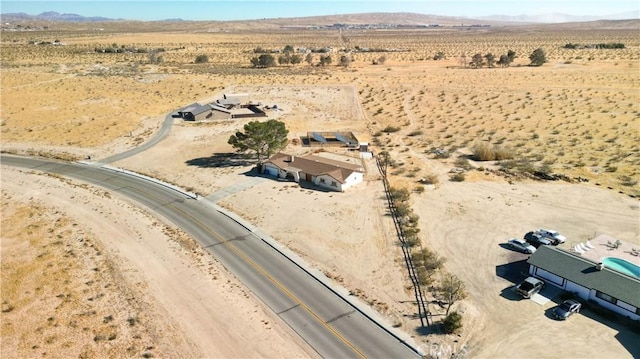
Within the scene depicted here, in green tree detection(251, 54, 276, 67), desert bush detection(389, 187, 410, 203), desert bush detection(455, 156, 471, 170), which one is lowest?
desert bush detection(389, 187, 410, 203)

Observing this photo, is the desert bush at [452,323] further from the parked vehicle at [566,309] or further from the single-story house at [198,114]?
the single-story house at [198,114]

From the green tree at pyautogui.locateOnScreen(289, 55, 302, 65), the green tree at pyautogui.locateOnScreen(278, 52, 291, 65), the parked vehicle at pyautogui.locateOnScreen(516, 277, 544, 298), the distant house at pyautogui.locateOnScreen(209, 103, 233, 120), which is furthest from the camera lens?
the green tree at pyautogui.locateOnScreen(289, 55, 302, 65)

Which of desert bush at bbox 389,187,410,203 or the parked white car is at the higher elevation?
desert bush at bbox 389,187,410,203

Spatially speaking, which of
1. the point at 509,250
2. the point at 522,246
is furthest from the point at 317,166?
the point at 522,246

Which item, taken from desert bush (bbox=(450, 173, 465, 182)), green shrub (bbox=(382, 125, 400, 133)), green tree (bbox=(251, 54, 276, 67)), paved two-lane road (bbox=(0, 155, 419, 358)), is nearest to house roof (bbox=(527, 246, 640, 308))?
paved two-lane road (bbox=(0, 155, 419, 358))

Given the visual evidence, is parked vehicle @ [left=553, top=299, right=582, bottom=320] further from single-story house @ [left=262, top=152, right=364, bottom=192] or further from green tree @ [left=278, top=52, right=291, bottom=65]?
green tree @ [left=278, top=52, right=291, bottom=65]
